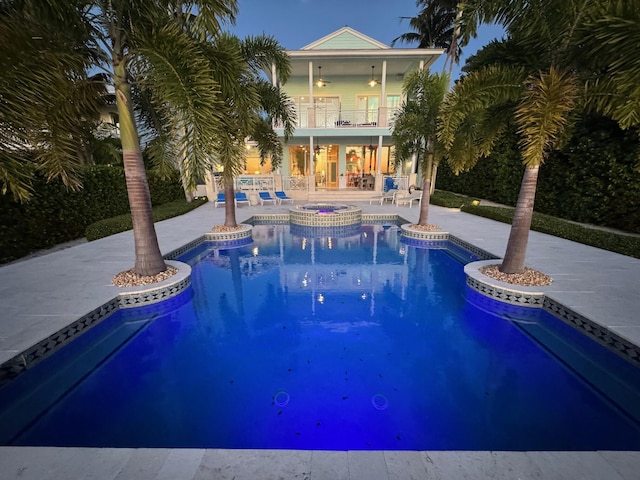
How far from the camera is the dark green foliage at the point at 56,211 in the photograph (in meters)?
6.99

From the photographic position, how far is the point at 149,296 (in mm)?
5293

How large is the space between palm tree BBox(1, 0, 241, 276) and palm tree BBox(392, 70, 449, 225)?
5717 millimetres

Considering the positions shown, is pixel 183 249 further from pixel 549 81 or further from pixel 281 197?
pixel 281 197

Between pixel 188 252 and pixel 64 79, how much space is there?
501 centimetres

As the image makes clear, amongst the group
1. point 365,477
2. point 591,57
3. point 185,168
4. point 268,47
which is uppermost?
point 268,47

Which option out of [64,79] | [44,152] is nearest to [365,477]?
[64,79]

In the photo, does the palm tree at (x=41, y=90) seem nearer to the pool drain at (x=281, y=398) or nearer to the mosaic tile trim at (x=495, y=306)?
the pool drain at (x=281, y=398)

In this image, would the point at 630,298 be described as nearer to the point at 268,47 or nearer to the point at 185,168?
the point at 185,168

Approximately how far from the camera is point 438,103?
877cm

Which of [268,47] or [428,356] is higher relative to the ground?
[268,47]

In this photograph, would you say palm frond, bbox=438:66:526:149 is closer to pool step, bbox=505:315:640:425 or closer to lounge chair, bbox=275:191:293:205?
pool step, bbox=505:315:640:425

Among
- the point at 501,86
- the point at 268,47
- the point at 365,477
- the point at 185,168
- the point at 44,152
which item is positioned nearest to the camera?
the point at 365,477

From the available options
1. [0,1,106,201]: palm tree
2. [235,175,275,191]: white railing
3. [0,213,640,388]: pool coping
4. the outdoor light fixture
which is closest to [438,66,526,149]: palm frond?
[0,213,640,388]: pool coping

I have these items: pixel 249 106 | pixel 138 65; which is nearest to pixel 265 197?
pixel 249 106
